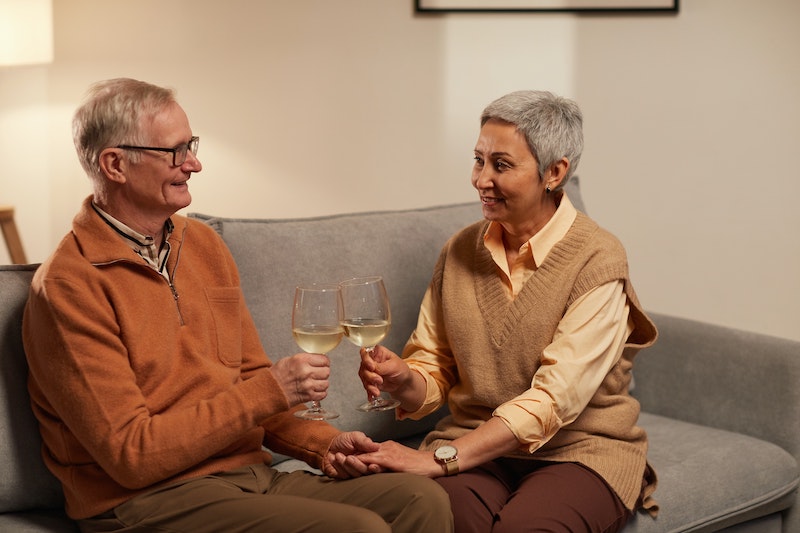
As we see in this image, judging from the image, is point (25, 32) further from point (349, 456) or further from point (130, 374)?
point (349, 456)

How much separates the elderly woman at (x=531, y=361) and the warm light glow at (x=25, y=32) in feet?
4.66

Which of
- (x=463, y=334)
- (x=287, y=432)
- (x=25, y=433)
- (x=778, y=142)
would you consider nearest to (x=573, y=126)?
(x=463, y=334)

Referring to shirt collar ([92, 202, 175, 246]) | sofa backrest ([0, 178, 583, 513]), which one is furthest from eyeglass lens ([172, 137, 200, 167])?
sofa backrest ([0, 178, 583, 513])

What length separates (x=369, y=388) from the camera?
1.97 metres

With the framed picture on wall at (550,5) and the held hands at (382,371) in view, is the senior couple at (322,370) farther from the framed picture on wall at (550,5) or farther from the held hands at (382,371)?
the framed picture on wall at (550,5)

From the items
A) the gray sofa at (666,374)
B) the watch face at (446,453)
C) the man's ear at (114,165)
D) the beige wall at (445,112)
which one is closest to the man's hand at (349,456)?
the watch face at (446,453)

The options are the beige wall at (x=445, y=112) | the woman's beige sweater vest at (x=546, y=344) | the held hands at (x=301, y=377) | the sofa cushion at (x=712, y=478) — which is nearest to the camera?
the held hands at (x=301, y=377)

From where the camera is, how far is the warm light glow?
2.85 meters

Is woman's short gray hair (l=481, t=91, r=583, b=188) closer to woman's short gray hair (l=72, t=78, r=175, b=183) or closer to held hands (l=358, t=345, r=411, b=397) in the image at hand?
held hands (l=358, t=345, r=411, b=397)

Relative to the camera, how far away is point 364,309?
1.80 m

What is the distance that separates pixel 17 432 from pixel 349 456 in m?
0.61

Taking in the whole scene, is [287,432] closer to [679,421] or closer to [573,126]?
[573,126]

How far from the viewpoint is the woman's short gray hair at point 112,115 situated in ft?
6.01

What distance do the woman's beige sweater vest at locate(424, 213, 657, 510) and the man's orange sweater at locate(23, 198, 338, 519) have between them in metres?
0.48
